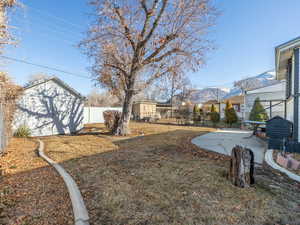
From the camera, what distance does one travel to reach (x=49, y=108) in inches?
393

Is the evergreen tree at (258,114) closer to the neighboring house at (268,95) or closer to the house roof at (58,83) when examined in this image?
the neighboring house at (268,95)

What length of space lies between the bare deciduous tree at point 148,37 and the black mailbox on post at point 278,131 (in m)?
4.95

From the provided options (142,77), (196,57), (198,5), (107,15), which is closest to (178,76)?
(196,57)

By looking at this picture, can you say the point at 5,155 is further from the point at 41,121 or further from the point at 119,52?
the point at 119,52

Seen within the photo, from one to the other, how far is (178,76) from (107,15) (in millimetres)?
5006

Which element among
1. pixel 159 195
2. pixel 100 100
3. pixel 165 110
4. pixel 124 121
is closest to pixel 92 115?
pixel 124 121

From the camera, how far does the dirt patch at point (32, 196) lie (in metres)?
2.00

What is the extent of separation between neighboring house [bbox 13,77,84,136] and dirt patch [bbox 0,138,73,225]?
6.10m

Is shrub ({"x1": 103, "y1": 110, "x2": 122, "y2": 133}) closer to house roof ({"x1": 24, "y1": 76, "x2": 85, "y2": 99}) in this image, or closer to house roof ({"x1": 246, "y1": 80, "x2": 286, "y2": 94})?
house roof ({"x1": 24, "y1": 76, "x2": 85, "y2": 99})

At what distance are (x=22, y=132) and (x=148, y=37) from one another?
8.92 meters

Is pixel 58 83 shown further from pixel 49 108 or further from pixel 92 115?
pixel 92 115

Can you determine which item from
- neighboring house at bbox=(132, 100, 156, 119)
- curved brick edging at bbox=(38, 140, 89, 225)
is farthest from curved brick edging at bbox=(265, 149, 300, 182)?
neighboring house at bbox=(132, 100, 156, 119)

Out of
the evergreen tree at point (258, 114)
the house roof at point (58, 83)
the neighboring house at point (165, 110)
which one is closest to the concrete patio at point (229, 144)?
the evergreen tree at point (258, 114)

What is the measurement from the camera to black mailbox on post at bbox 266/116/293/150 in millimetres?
4980
